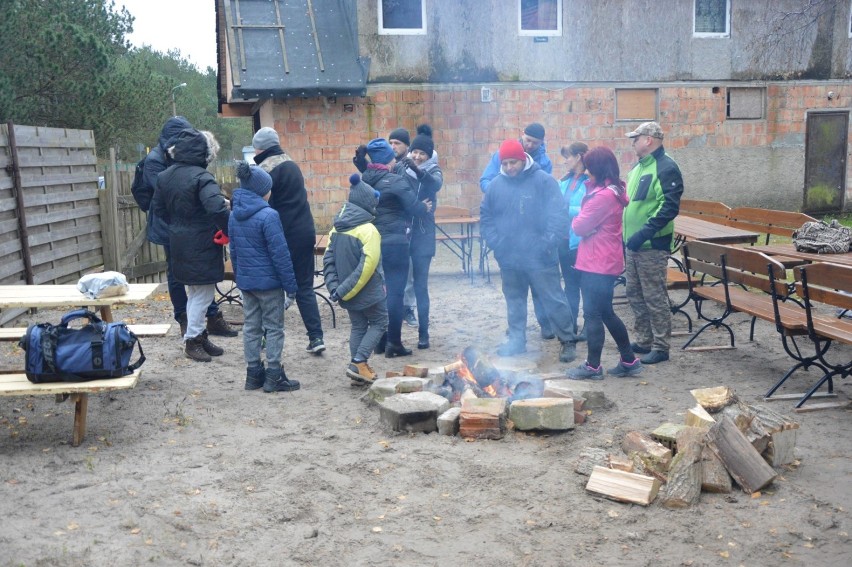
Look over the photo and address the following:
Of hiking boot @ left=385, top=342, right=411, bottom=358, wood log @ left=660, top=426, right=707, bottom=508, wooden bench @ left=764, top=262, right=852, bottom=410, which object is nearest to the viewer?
wood log @ left=660, top=426, right=707, bottom=508

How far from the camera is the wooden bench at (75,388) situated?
4.93 meters

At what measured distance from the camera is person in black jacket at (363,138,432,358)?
6.89m

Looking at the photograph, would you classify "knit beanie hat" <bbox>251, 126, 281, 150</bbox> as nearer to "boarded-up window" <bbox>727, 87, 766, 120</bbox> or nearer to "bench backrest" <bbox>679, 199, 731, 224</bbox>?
"bench backrest" <bbox>679, 199, 731, 224</bbox>

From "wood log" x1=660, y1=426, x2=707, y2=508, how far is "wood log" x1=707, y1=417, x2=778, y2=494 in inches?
4.0

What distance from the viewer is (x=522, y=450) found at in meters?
5.00

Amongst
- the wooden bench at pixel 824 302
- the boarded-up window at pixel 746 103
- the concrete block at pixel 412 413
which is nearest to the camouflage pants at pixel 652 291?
the wooden bench at pixel 824 302

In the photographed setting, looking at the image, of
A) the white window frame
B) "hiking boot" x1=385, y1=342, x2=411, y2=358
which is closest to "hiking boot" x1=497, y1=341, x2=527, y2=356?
"hiking boot" x1=385, y1=342, x2=411, y2=358

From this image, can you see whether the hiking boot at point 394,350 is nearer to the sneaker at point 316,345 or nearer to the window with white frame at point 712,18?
the sneaker at point 316,345

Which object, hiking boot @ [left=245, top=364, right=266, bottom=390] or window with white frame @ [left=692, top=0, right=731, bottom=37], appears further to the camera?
window with white frame @ [left=692, top=0, right=731, bottom=37]

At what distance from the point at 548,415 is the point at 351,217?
216 cm

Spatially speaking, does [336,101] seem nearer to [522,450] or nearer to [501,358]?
[501,358]

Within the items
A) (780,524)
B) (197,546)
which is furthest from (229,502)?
(780,524)

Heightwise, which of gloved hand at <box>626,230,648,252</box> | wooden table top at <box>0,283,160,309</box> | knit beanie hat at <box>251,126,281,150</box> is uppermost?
knit beanie hat at <box>251,126,281,150</box>

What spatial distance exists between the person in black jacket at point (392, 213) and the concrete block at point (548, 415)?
2.19 meters
